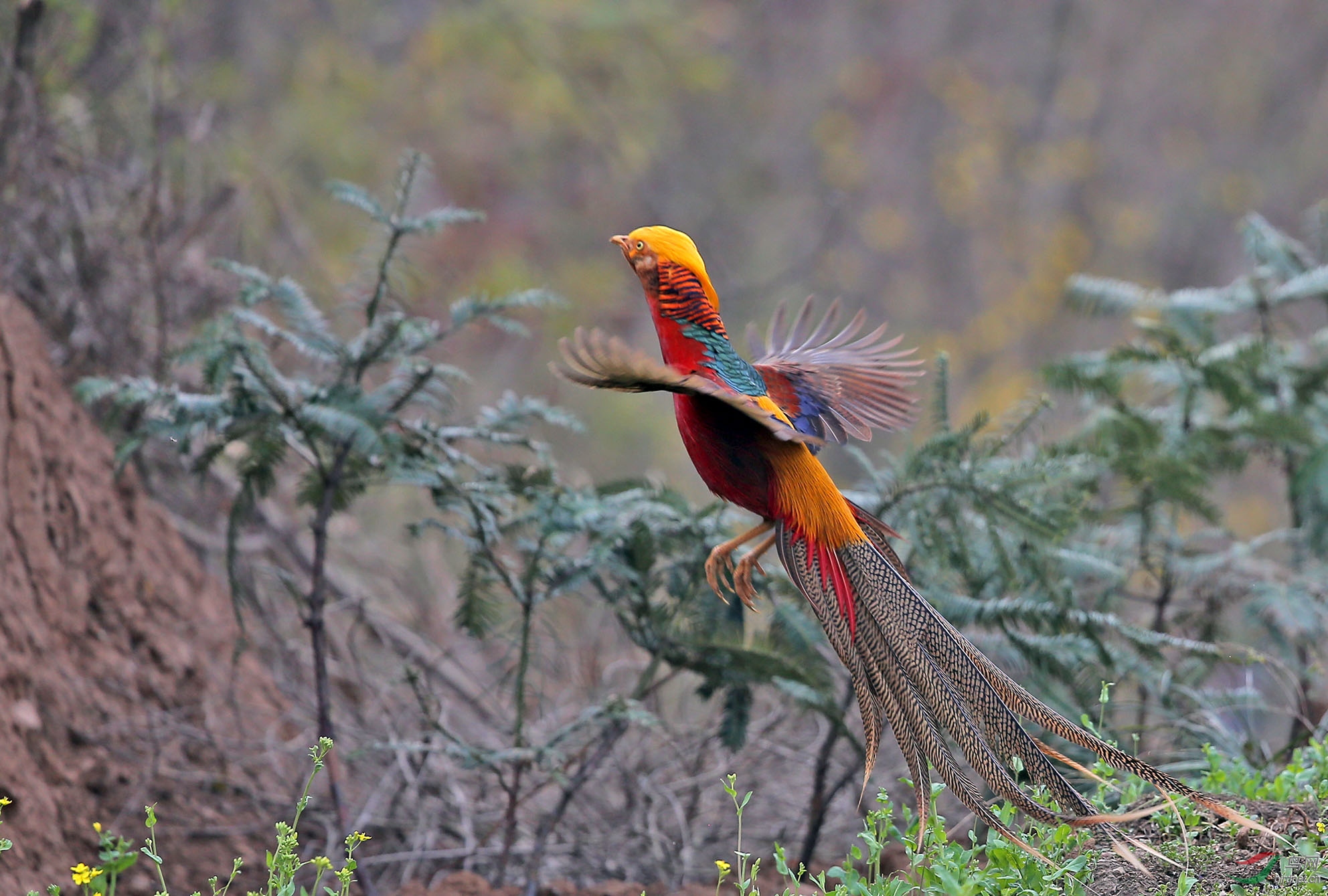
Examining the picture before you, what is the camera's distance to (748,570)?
305cm

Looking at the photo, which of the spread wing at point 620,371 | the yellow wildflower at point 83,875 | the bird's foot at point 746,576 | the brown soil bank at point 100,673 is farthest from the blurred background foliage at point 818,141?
the yellow wildflower at point 83,875

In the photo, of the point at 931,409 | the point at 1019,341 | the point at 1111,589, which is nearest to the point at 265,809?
the point at 931,409

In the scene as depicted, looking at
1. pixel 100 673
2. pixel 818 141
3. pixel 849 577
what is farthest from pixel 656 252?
pixel 818 141

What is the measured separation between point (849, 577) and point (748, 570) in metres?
0.41

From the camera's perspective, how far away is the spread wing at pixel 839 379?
3.14 metres

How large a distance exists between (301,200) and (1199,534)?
7.95 metres

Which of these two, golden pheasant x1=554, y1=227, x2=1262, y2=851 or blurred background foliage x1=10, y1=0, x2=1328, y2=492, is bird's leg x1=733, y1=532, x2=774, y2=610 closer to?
golden pheasant x1=554, y1=227, x2=1262, y2=851

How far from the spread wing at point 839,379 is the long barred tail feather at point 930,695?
451 millimetres

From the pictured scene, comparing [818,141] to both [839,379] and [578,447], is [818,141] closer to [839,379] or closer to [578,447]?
[578,447]

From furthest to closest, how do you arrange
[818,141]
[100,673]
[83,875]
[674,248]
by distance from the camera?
1. [818,141]
2. [100,673]
3. [674,248]
4. [83,875]

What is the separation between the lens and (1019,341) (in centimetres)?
1673

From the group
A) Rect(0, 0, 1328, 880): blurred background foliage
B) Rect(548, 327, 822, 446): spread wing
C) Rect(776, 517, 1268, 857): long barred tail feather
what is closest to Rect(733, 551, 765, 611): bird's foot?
Rect(776, 517, 1268, 857): long barred tail feather

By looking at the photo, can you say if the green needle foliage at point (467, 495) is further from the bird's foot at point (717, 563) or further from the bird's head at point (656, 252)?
the bird's head at point (656, 252)

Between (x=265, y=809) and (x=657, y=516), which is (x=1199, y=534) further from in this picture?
(x=265, y=809)
